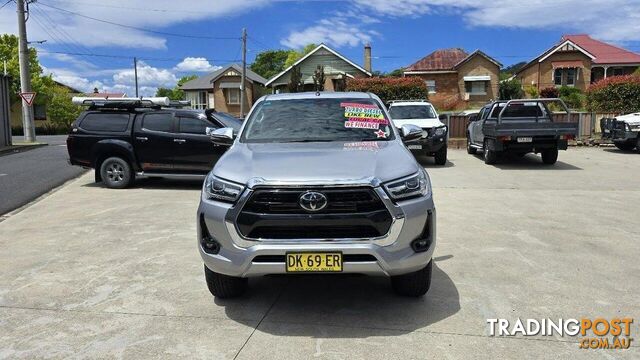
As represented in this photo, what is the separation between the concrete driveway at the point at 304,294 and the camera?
3.57m

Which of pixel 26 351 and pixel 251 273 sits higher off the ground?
pixel 251 273

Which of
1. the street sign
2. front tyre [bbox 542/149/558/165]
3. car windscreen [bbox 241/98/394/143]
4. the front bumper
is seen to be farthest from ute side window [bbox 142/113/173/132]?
the street sign

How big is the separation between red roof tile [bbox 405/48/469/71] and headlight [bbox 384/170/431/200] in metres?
40.1

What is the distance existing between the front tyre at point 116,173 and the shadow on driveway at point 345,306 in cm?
708

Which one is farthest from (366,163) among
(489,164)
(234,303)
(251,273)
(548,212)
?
(489,164)

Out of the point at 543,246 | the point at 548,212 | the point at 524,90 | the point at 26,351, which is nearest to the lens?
the point at 26,351

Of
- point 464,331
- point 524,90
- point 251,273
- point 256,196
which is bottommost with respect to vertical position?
point 464,331

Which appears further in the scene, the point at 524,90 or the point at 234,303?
the point at 524,90

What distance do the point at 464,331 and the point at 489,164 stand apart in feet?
36.9

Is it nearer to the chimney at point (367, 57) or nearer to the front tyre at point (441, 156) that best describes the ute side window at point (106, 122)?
the front tyre at point (441, 156)

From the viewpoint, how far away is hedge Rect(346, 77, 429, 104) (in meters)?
29.1

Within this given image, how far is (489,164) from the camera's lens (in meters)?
14.3

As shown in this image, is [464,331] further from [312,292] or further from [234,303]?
[234,303]

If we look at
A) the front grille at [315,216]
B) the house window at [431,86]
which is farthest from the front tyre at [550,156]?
the house window at [431,86]
